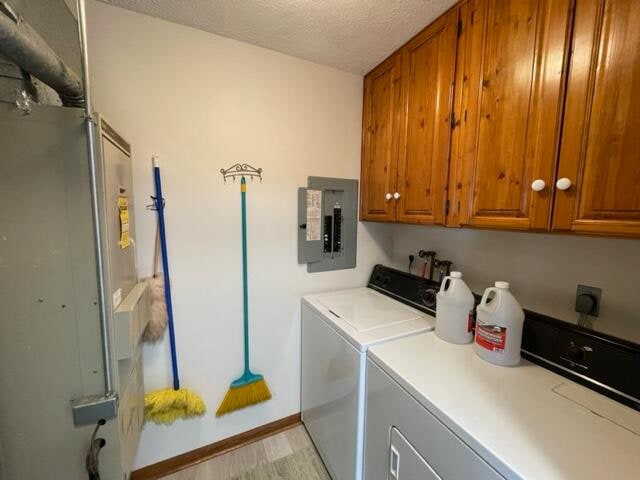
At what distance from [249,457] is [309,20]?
2.53 meters

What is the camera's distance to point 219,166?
1.52 meters

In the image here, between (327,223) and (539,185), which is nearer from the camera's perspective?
(539,185)

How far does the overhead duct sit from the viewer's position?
0.63 metres

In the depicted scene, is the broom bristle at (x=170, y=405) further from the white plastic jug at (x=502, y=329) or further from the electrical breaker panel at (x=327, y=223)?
the white plastic jug at (x=502, y=329)

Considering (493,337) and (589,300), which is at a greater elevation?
(589,300)

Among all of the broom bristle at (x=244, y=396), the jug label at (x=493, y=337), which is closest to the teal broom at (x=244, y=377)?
the broom bristle at (x=244, y=396)

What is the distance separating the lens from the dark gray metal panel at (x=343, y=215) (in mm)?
1840

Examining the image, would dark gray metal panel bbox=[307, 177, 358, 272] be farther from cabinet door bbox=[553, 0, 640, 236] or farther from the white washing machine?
cabinet door bbox=[553, 0, 640, 236]

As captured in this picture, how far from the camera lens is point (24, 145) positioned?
2.65ft

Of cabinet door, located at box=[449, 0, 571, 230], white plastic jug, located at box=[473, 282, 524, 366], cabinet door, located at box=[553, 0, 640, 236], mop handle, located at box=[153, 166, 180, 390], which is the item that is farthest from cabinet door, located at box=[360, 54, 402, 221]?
mop handle, located at box=[153, 166, 180, 390]

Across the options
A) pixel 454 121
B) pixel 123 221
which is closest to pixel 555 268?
pixel 454 121

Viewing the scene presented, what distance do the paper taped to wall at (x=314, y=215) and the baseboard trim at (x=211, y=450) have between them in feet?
4.29

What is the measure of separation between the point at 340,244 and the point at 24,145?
1.58 meters

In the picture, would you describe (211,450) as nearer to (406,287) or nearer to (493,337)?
(406,287)
